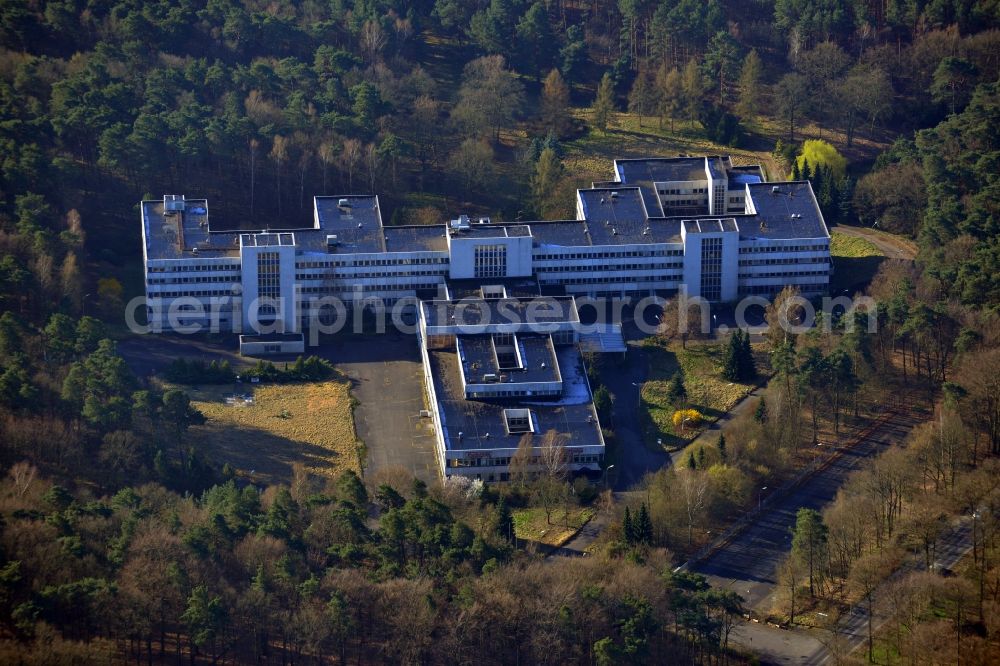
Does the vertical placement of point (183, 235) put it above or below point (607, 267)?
above

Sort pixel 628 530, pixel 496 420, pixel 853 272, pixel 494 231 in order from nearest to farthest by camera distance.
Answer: pixel 628 530, pixel 496 420, pixel 494 231, pixel 853 272

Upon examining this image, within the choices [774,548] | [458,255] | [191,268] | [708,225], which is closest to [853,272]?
[708,225]

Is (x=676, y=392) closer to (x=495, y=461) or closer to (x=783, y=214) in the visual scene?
(x=495, y=461)

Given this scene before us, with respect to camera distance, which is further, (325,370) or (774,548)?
(325,370)

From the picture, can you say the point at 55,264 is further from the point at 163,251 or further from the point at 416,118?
the point at 416,118

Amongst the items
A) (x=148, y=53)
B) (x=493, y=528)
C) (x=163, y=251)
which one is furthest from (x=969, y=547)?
(x=148, y=53)

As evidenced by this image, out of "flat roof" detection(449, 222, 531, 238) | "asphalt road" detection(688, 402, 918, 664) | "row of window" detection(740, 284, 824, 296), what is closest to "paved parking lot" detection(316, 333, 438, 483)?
"flat roof" detection(449, 222, 531, 238)
